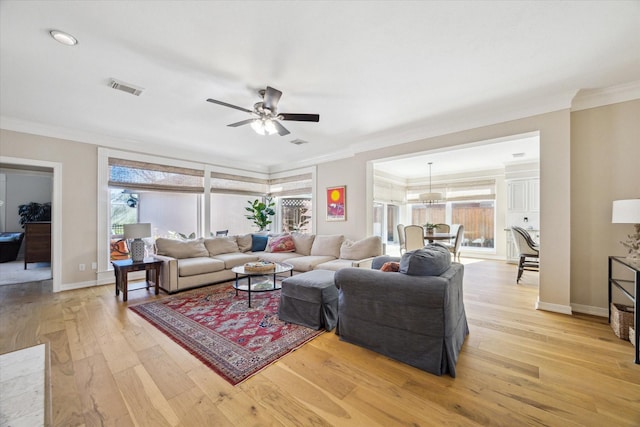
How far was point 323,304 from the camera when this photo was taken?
2.65 metres

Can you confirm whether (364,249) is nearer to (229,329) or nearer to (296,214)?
(229,329)

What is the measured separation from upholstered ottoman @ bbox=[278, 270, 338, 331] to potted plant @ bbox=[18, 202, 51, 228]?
331 inches

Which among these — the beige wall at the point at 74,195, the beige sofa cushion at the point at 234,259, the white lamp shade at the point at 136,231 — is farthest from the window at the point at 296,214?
A: the beige wall at the point at 74,195

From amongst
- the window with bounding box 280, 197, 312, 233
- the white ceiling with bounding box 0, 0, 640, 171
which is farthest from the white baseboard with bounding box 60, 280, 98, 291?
the window with bounding box 280, 197, 312, 233

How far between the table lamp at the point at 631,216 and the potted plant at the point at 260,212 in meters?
5.84

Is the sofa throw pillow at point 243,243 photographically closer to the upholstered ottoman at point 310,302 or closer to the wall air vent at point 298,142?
the wall air vent at point 298,142

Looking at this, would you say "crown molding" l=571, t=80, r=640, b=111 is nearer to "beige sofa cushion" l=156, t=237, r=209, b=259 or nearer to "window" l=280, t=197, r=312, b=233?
"window" l=280, t=197, r=312, b=233

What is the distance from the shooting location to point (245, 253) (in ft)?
17.8

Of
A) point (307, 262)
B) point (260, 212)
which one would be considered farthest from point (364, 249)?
point (260, 212)

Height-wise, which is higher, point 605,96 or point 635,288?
point 605,96

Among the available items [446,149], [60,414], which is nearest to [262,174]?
[446,149]

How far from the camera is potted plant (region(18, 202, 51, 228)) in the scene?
7020 millimetres

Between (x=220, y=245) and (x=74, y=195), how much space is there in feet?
7.93

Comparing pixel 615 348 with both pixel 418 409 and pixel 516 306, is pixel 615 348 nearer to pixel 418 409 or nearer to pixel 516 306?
pixel 516 306
